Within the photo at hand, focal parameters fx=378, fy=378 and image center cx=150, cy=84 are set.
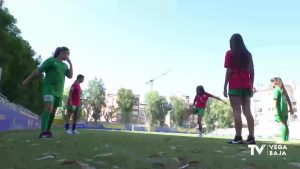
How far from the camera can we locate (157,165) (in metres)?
3.82

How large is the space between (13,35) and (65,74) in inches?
1281

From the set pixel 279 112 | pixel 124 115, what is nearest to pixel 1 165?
pixel 279 112

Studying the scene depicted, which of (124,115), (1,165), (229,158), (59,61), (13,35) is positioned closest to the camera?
(1,165)

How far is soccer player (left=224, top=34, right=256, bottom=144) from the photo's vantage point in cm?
686

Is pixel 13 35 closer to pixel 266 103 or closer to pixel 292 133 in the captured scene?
pixel 292 133

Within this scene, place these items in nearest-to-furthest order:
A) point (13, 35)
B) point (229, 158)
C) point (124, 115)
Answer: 1. point (229, 158)
2. point (13, 35)
3. point (124, 115)

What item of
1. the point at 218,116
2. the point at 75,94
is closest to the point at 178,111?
the point at 218,116

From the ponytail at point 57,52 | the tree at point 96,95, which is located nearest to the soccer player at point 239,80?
the ponytail at point 57,52

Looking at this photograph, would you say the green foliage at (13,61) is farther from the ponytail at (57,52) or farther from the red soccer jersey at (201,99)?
the ponytail at (57,52)

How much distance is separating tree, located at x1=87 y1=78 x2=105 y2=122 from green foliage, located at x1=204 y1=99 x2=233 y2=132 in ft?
90.3

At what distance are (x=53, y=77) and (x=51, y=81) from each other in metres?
0.09

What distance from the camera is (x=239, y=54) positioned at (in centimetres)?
692

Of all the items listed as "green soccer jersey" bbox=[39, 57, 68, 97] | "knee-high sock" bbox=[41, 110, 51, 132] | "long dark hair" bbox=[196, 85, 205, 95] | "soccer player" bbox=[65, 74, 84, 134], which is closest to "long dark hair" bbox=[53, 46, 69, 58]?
"green soccer jersey" bbox=[39, 57, 68, 97]

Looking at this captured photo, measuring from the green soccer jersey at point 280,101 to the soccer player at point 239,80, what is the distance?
2800 millimetres
